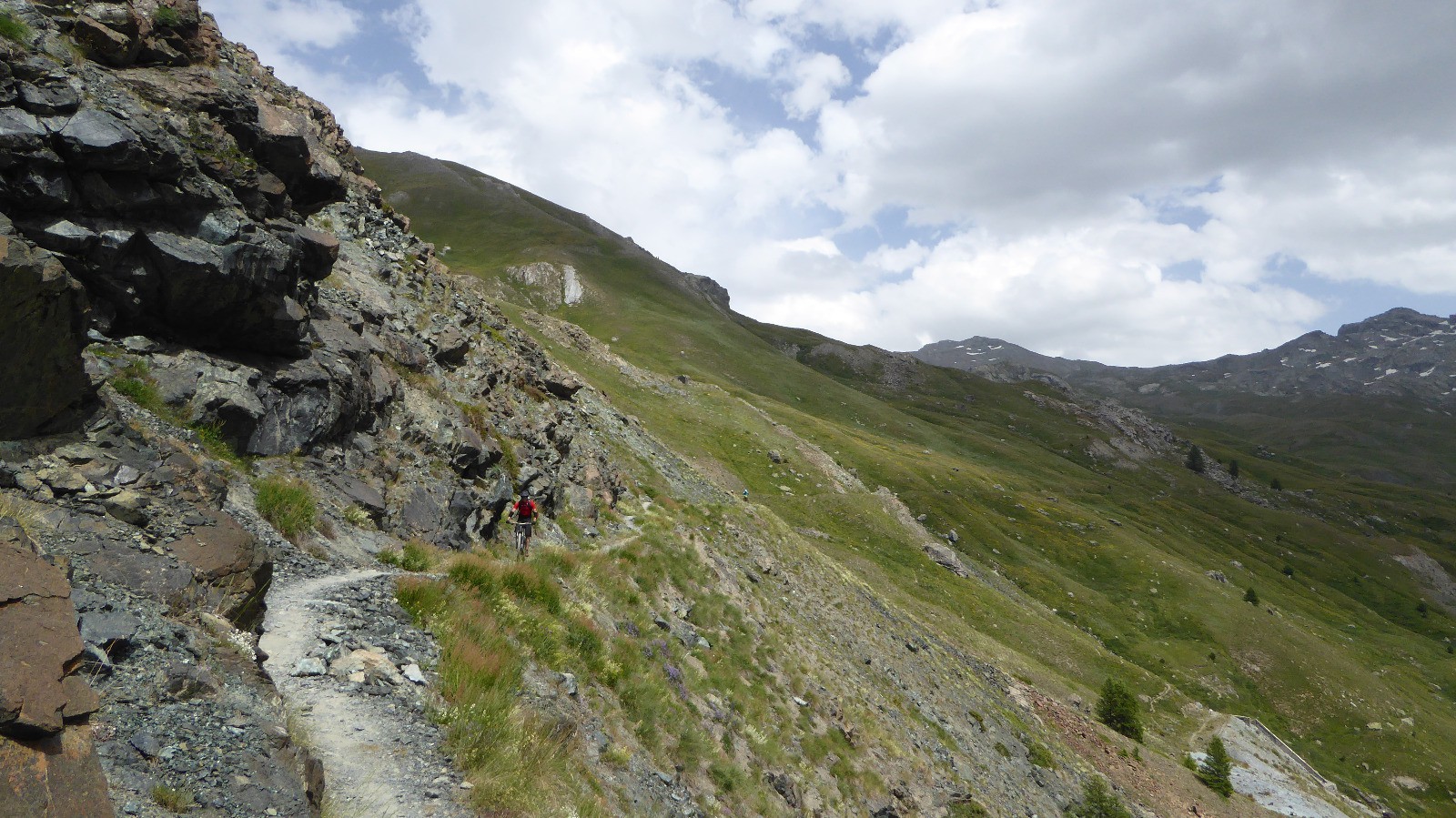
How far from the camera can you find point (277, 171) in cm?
2236

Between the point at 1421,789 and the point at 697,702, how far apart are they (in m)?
89.3

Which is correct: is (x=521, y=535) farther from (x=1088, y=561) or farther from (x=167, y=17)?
(x=1088, y=561)

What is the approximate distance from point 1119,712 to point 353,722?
54067mm

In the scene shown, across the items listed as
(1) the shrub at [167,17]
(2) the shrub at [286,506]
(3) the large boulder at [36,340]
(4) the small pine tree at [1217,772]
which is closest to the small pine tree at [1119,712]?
(4) the small pine tree at [1217,772]

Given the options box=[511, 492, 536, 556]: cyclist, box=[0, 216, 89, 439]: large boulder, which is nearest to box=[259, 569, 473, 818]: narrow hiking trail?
box=[0, 216, 89, 439]: large boulder

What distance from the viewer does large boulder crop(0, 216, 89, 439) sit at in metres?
9.97

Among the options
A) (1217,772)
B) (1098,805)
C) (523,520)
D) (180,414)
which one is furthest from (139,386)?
(1217,772)

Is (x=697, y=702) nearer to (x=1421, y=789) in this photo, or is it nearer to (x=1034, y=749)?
(x=1034, y=749)

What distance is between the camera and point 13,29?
14.1m

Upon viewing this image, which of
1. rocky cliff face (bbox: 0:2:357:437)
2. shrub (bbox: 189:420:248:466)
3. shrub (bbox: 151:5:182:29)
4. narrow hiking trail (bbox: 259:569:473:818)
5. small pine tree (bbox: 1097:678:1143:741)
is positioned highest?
shrub (bbox: 151:5:182:29)

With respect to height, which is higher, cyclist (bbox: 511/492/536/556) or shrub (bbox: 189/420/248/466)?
shrub (bbox: 189/420/248/466)

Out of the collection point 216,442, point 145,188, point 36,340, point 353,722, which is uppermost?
point 145,188

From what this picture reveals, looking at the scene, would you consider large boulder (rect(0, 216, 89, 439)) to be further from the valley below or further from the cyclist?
the cyclist

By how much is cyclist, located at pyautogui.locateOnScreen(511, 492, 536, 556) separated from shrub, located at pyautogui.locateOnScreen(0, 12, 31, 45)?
1666cm
